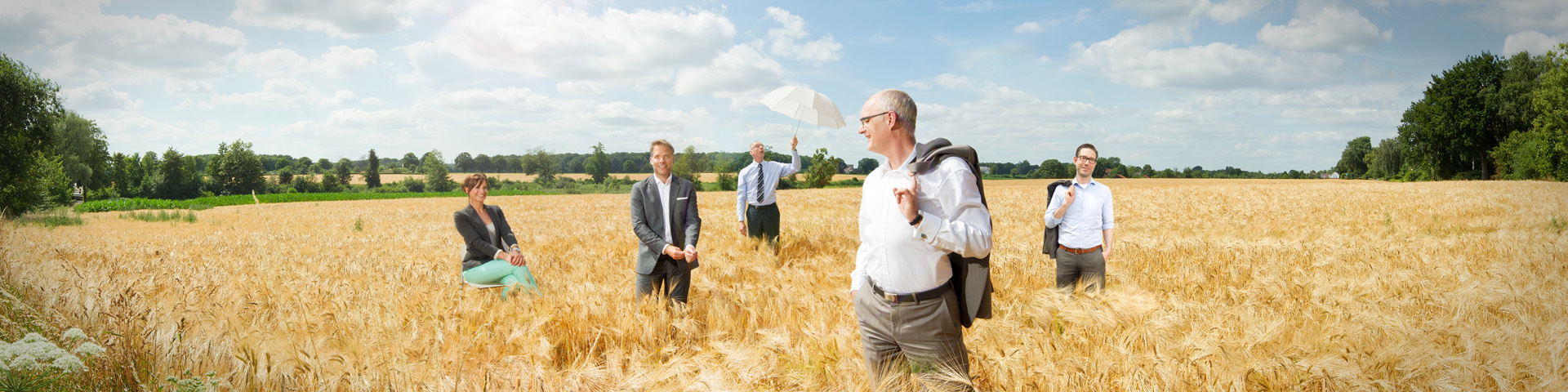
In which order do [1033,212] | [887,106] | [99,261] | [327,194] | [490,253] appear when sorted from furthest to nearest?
[327,194], [1033,212], [99,261], [490,253], [887,106]

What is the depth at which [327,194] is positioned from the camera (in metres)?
53.7

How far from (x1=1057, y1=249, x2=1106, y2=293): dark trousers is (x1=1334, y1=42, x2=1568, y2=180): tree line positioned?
20624mm

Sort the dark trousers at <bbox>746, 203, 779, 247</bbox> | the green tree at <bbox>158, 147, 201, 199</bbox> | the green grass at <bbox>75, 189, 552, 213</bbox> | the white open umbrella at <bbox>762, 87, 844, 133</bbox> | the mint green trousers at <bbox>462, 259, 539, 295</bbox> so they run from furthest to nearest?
1. the green tree at <bbox>158, 147, 201, 199</bbox>
2. the green grass at <bbox>75, 189, 552, 213</bbox>
3. the dark trousers at <bbox>746, 203, 779, 247</bbox>
4. the white open umbrella at <bbox>762, 87, 844, 133</bbox>
5. the mint green trousers at <bbox>462, 259, 539, 295</bbox>

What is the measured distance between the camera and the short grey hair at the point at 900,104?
223cm

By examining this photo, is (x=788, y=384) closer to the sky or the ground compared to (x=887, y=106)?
closer to the ground

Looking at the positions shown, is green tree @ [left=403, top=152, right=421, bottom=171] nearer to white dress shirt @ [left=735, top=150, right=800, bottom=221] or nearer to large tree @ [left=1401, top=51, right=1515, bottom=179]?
white dress shirt @ [left=735, top=150, right=800, bottom=221]

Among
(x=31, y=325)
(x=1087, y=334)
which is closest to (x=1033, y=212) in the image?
(x=1087, y=334)

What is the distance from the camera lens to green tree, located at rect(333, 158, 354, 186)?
71312 millimetres

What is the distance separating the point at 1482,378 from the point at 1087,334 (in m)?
1.71

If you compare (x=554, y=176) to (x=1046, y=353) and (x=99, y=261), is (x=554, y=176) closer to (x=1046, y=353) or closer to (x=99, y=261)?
(x=99, y=261)

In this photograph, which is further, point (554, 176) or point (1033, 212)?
point (554, 176)

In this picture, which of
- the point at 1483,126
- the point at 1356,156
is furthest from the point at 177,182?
the point at 1356,156

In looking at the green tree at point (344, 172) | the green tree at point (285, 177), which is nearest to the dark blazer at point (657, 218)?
the green tree at point (285, 177)

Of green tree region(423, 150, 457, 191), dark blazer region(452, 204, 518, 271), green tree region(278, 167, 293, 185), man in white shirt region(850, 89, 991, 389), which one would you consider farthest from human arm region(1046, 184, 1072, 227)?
green tree region(278, 167, 293, 185)
